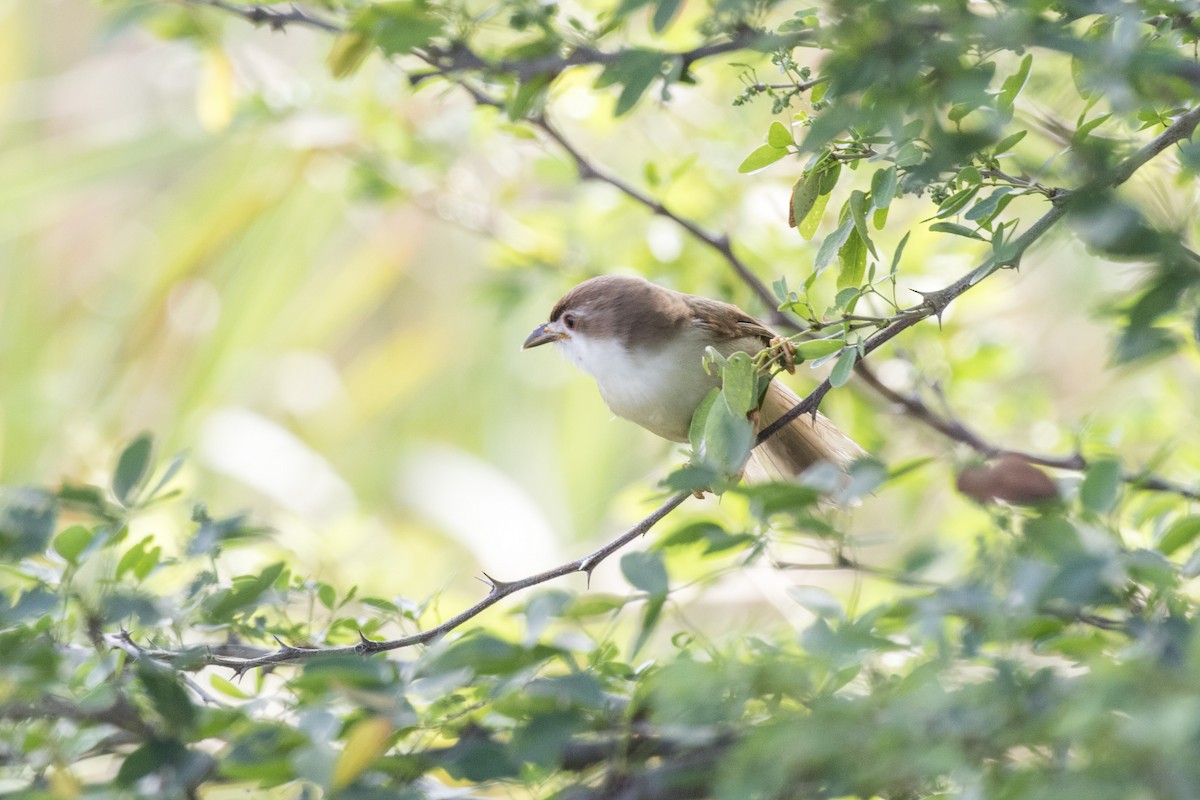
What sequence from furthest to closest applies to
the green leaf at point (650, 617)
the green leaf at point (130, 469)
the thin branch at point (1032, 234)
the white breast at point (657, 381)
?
the white breast at point (657, 381) < the green leaf at point (130, 469) < the thin branch at point (1032, 234) < the green leaf at point (650, 617)

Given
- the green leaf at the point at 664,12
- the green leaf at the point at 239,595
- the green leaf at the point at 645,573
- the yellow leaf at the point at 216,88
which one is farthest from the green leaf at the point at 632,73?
the yellow leaf at the point at 216,88

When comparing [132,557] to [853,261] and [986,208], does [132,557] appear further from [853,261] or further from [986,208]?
[986,208]

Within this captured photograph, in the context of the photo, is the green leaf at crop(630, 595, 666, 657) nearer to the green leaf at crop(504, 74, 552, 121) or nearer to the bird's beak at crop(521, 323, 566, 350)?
the green leaf at crop(504, 74, 552, 121)

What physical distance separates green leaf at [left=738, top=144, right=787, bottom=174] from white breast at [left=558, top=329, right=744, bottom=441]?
100cm

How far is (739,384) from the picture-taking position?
1.77 m

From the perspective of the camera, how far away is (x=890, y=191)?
1.61 meters

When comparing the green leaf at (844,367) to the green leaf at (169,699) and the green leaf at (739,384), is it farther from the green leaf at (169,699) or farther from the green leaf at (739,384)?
the green leaf at (169,699)

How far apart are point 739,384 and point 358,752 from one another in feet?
2.77

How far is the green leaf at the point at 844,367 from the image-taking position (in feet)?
5.49

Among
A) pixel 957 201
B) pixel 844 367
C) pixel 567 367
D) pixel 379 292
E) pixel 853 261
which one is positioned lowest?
pixel 567 367

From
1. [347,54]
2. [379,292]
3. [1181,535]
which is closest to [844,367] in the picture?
[1181,535]

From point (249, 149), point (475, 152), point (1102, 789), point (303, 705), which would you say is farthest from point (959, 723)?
point (249, 149)

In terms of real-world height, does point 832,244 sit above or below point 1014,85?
below

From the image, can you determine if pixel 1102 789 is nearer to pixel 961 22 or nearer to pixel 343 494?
pixel 961 22
